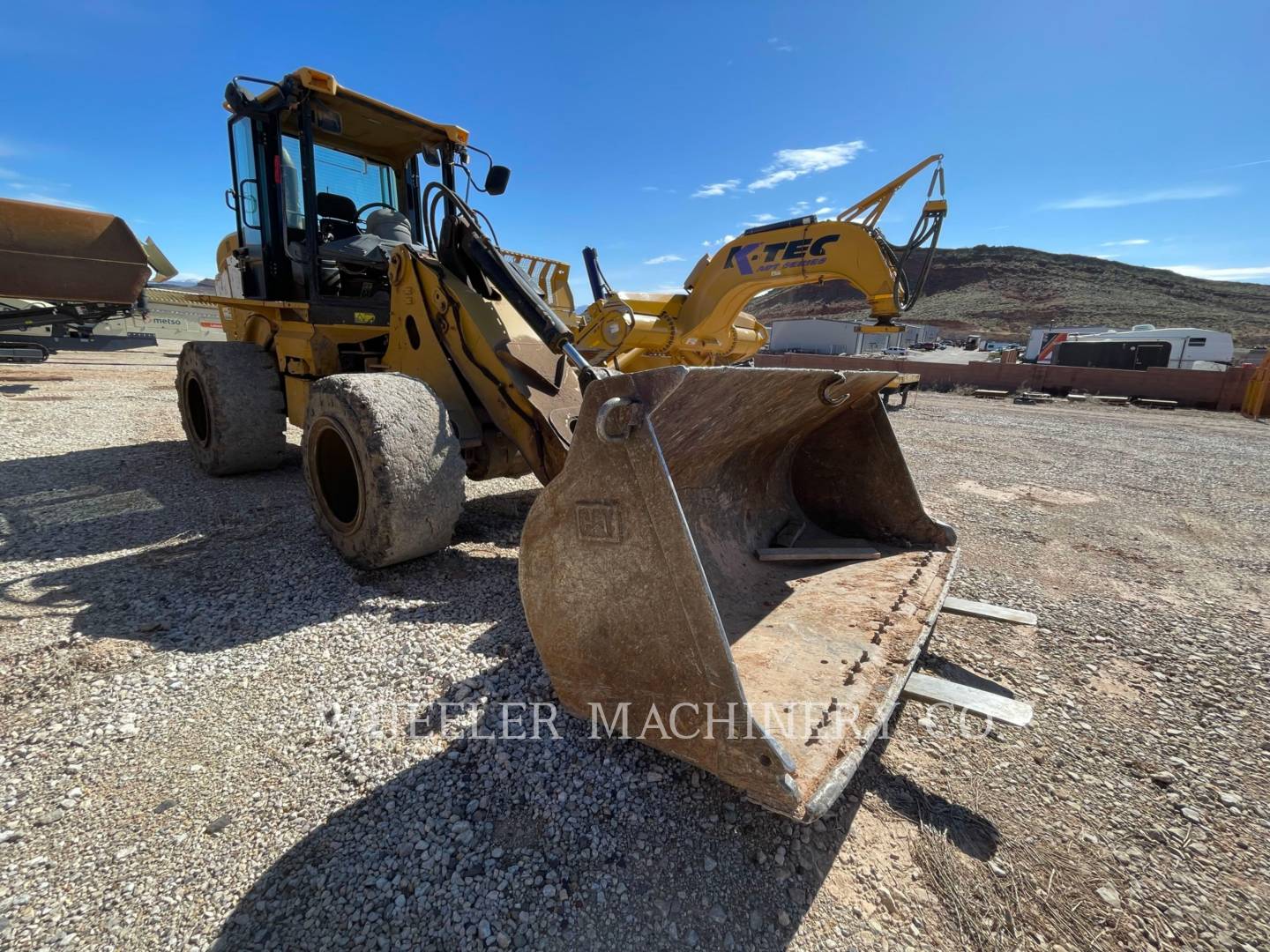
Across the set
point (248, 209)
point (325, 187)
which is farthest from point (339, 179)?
point (248, 209)

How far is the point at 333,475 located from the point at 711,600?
10.3 ft

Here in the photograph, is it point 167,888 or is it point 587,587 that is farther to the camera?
point 587,587

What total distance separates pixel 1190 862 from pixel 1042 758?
457mm

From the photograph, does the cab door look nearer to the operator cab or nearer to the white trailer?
the operator cab

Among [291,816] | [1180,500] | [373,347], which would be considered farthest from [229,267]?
[1180,500]

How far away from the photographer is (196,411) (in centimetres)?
564

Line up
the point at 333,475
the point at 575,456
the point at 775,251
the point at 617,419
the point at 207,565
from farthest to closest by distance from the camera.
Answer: the point at 775,251, the point at 333,475, the point at 207,565, the point at 575,456, the point at 617,419

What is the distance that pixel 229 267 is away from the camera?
18.8 ft

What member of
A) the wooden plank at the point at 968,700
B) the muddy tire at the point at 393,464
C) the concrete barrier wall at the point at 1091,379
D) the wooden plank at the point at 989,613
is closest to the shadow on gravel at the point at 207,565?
the muddy tire at the point at 393,464

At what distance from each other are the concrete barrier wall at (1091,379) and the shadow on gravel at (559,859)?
1374 cm

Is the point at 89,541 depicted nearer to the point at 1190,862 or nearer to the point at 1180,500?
the point at 1190,862

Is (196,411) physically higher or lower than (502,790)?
higher

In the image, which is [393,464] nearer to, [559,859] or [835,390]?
[559,859]

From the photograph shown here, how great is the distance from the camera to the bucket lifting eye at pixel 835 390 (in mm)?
2680
